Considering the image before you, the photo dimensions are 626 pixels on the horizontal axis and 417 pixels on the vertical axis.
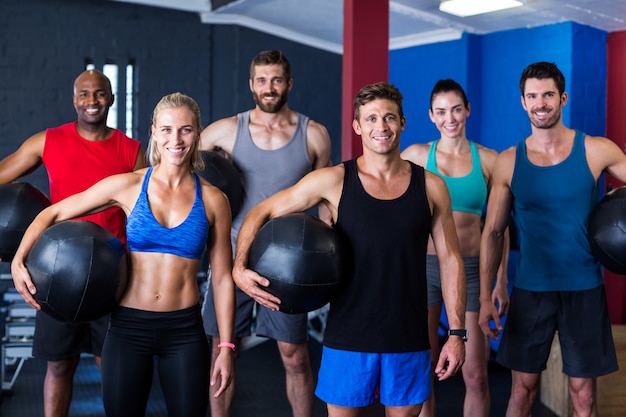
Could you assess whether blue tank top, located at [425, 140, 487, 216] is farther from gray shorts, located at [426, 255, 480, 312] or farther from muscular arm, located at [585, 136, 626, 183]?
muscular arm, located at [585, 136, 626, 183]

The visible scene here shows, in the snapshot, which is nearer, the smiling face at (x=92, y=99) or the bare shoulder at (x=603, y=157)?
the bare shoulder at (x=603, y=157)

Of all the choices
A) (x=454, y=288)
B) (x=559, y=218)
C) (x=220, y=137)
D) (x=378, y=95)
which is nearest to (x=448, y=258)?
(x=454, y=288)

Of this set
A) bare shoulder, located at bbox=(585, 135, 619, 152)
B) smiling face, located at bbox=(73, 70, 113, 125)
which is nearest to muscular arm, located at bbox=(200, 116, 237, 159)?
smiling face, located at bbox=(73, 70, 113, 125)

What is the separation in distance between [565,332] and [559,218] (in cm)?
45

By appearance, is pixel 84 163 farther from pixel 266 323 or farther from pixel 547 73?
pixel 547 73

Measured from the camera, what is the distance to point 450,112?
3.65 meters

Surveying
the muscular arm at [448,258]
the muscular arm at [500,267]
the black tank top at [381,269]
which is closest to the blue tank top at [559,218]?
the muscular arm at [500,267]

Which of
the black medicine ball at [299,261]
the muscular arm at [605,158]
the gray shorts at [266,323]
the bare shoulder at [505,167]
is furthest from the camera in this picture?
the gray shorts at [266,323]

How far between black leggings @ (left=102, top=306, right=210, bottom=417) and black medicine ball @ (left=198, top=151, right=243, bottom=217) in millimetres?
827

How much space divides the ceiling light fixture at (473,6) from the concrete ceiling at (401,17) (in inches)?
3.1

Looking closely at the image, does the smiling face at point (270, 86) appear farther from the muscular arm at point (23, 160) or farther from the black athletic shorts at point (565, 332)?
the black athletic shorts at point (565, 332)

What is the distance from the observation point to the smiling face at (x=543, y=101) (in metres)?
3.10

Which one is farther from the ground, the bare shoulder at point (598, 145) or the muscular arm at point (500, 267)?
the bare shoulder at point (598, 145)

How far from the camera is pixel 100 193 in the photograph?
267 centimetres
